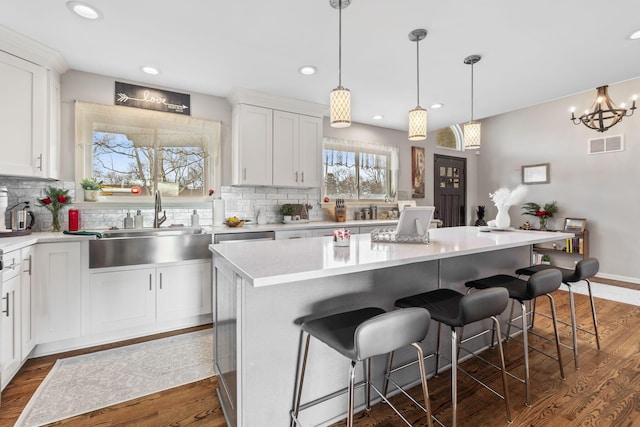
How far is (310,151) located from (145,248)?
7.54ft

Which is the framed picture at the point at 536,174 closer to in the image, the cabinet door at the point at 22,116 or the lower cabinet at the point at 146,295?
the lower cabinet at the point at 146,295

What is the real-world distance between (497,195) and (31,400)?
3816 mm

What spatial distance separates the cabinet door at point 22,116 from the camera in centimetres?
234

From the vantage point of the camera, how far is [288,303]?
1.54m

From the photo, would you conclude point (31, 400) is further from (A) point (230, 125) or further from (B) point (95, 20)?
(A) point (230, 125)

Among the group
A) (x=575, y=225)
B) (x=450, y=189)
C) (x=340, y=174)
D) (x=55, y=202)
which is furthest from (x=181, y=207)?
(x=575, y=225)

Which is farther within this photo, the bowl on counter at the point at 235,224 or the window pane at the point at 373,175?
the window pane at the point at 373,175

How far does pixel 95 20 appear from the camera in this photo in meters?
2.21

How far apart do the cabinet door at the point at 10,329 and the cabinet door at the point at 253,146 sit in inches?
84.4

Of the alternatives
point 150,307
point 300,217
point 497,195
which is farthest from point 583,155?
point 150,307

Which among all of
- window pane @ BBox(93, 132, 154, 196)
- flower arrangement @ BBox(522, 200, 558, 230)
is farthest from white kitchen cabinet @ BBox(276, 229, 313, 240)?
flower arrangement @ BBox(522, 200, 558, 230)

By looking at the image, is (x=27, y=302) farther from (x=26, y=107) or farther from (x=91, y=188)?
(x=26, y=107)

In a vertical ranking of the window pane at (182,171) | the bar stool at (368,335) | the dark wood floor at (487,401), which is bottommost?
the dark wood floor at (487,401)

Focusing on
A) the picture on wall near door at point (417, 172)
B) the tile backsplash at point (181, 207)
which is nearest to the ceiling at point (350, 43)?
the tile backsplash at point (181, 207)
